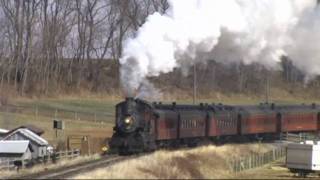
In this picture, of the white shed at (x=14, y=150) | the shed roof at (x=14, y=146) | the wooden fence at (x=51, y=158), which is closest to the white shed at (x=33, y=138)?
the white shed at (x=14, y=150)

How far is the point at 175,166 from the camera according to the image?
43.0m

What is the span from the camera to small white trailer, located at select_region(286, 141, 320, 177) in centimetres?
5216

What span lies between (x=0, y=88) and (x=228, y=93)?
157 ft

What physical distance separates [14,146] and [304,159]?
92.8ft

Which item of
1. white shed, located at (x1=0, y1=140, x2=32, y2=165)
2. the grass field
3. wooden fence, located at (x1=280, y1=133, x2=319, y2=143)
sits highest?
the grass field

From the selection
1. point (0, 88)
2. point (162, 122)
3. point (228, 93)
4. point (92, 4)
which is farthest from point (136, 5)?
point (162, 122)

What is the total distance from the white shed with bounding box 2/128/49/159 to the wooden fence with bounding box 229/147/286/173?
1989 centimetres

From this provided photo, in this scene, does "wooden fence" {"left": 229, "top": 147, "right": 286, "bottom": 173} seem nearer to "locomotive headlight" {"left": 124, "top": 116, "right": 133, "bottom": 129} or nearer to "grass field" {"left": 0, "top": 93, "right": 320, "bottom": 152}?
"locomotive headlight" {"left": 124, "top": 116, "right": 133, "bottom": 129}

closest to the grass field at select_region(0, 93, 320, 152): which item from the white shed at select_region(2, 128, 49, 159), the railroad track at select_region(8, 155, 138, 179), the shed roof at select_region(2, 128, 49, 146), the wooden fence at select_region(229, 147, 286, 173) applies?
the shed roof at select_region(2, 128, 49, 146)

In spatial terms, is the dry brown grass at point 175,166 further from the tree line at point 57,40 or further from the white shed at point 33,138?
the tree line at point 57,40

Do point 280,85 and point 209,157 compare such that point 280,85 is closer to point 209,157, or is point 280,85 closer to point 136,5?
point 136,5

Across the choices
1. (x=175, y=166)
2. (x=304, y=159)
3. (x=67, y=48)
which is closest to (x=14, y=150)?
(x=304, y=159)

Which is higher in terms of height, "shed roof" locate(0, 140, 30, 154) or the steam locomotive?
the steam locomotive

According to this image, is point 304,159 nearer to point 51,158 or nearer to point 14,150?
point 51,158
